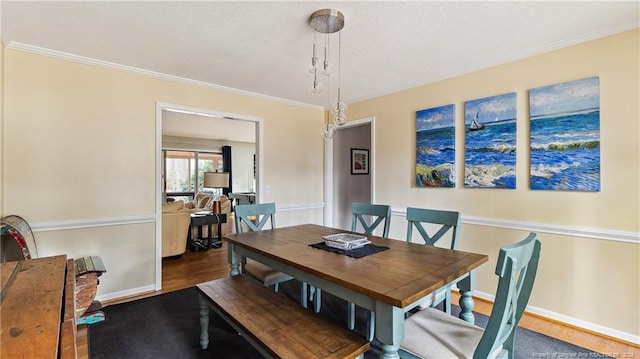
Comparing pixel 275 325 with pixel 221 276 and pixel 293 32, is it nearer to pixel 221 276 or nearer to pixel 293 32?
pixel 293 32

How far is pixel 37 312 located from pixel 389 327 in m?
1.23

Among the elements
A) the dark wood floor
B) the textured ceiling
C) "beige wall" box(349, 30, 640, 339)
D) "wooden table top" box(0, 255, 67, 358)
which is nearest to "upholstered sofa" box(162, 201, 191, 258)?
the dark wood floor

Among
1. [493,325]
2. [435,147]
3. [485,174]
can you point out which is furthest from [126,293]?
[485,174]

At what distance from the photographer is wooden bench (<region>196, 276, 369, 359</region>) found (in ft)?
4.32

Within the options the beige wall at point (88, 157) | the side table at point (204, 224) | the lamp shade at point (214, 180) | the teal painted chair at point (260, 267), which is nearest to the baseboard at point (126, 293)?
the beige wall at point (88, 157)

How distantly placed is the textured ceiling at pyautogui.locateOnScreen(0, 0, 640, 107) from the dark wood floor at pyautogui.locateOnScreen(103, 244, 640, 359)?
93.1 inches

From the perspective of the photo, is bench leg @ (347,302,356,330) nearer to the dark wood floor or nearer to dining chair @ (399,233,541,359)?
dining chair @ (399,233,541,359)

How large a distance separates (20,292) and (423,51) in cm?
295

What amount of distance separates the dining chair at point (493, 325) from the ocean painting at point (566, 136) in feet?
4.76

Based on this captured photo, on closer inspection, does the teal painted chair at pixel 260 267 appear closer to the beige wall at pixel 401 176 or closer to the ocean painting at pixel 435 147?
the beige wall at pixel 401 176

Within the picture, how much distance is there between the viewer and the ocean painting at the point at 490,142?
2.68m

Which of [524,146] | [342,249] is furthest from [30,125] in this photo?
[524,146]

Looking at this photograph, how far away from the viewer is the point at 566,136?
235 centimetres

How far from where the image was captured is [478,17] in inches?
79.5
